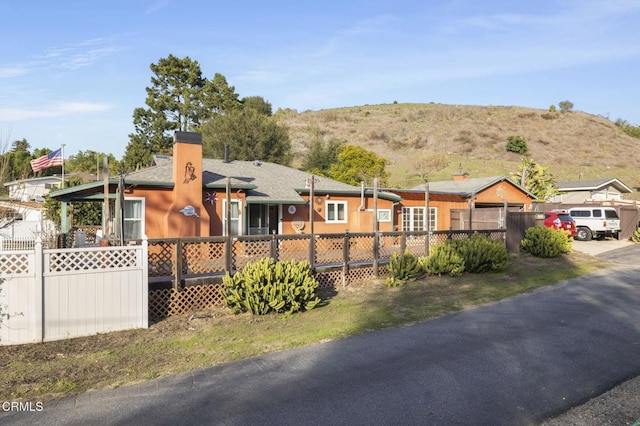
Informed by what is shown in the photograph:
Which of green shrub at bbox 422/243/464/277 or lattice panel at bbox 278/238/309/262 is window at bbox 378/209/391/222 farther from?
lattice panel at bbox 278/238/309/262

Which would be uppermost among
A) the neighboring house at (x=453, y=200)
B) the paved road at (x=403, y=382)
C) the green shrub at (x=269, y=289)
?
the neighboring house at (x=453, y=200)

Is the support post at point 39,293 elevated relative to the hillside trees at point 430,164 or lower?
lower

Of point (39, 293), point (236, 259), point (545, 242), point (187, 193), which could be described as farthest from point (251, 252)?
point (545, 242)

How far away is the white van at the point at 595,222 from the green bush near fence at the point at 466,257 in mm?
14888

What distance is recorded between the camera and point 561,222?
24250 millimetres

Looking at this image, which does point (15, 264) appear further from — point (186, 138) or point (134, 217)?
point (186, 138)

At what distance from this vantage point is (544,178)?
3522 centimetres

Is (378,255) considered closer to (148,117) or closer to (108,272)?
(108,272)

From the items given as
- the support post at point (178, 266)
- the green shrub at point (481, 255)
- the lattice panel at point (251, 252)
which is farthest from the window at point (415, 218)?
the support post at point (178, 266)

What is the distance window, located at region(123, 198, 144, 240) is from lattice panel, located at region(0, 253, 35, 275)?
293 inches

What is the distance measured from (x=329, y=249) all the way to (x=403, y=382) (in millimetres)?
7432

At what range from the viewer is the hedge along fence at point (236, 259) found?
397 inches

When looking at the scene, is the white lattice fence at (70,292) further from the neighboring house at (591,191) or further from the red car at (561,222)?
the neighboring house at (591,191)

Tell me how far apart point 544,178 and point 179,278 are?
32237 mm
